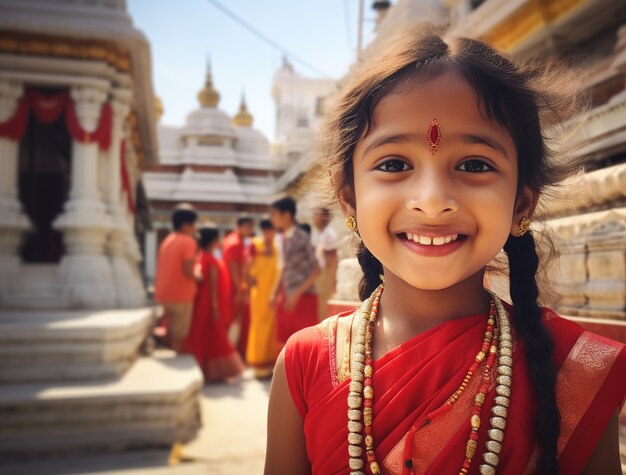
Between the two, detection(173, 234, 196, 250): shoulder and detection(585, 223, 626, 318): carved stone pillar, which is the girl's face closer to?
detection(585, 223, 626, 318): carved stone pillar

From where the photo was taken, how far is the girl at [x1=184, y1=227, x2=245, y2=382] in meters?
4.73

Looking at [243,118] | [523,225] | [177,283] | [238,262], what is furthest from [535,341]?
[243,118]

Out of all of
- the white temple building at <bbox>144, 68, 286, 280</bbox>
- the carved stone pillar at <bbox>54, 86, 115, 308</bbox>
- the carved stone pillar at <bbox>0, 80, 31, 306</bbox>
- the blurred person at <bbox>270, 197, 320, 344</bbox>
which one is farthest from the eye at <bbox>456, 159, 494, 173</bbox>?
the white temple building at <bbox>144, 68, 286, 280</bbox>

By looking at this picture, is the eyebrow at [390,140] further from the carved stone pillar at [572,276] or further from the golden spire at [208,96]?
the golden spire at [208,96]

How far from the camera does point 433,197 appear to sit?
822 millimetres

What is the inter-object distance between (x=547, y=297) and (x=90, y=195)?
4.98 meters

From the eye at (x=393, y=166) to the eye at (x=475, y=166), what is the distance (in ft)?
0.32

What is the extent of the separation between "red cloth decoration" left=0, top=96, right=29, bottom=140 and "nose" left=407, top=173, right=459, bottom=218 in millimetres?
5164

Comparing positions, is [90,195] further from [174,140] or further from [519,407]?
[174,140]

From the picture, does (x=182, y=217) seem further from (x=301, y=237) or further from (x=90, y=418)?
(x=90, y=418)

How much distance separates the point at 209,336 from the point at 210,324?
111mm

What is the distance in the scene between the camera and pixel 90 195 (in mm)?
5289

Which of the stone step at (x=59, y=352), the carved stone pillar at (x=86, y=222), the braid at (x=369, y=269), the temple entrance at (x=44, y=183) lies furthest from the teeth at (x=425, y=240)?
the temple entrance at (x=44, y=183)

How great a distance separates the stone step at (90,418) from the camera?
274cm
